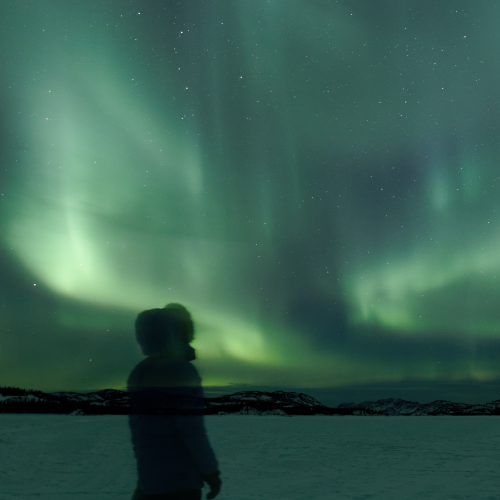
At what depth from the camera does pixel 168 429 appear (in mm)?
2117

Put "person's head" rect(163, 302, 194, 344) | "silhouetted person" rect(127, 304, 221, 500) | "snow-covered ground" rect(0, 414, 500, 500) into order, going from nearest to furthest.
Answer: "silhouetted person" rect(127, 304, 221, 500) < "person's head" rect(163, 302, 194, 344) < "snow-covered ground" rect(0, 414, 500, 500)

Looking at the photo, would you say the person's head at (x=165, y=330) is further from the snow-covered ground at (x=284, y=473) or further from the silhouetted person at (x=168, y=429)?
the snow-covered ground at (x=284, y=473)

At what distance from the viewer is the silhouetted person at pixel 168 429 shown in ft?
6.84

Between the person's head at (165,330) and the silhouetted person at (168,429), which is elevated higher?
the person's head at (165,330)

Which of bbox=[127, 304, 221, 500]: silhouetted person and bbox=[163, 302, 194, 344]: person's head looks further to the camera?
bbox=[163, 302, 194, 344]: person's head

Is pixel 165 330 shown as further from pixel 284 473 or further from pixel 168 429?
pixel 284 473

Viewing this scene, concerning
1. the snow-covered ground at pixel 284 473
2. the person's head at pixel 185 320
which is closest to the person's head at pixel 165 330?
the person's head at pixel 185 320

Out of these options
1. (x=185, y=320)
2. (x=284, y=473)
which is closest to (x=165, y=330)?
(x=185, y=320)

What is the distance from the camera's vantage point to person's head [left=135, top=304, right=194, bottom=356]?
2.13m

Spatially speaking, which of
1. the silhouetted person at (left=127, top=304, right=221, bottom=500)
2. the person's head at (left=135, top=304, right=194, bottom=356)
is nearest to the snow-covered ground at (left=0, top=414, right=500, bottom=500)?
the silhouetted person at (left=127, top=304, right=221, bottom=500)

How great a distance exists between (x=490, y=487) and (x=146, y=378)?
7412 mm

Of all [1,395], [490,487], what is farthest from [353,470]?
[1,395]

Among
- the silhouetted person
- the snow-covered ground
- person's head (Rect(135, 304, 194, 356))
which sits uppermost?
person's head (Rect(135, 304, 194, 356))

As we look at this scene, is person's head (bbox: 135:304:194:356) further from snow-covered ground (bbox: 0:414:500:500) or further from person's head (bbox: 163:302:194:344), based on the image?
snow-covered ground (bbox: 0:414:500:500)
